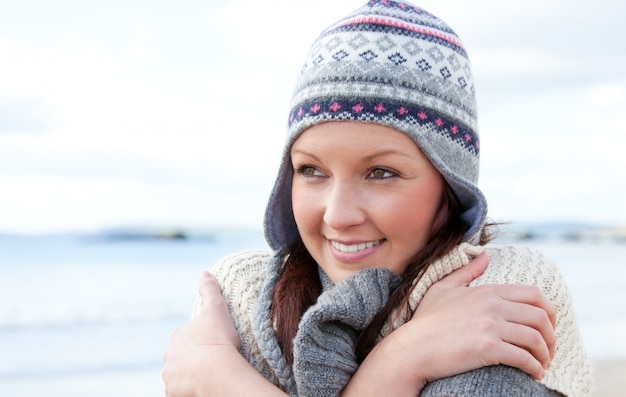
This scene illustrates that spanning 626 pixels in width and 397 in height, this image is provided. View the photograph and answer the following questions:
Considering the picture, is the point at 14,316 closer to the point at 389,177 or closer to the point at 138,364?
the point at 138,364

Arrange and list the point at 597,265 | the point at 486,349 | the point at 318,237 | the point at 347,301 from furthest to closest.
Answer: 1. the point at 597,265
2. the point at 318,237
3. the point at 347,301
4. the point at 486,349

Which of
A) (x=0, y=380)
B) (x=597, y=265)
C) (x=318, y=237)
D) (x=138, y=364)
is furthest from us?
(x=597, y=265)

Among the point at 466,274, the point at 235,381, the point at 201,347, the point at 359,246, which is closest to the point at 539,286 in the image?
the point at 466,274

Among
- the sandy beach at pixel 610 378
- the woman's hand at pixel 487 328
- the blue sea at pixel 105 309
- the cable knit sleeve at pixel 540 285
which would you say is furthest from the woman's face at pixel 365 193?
the sandy beach at pixel 610 378

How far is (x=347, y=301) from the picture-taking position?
206 centimetres

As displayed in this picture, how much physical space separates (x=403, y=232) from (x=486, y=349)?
0.46 meters

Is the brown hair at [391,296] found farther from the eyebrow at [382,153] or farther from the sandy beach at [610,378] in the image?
the sandy beach at [610,378]

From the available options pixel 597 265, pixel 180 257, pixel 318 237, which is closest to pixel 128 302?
pixel 180 257

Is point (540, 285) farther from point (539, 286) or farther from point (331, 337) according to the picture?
point (331, 337)

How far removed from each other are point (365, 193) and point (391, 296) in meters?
0.33

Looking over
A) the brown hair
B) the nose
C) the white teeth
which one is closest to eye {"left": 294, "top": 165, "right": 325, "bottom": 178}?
the nose

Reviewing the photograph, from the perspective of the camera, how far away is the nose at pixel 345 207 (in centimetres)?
208

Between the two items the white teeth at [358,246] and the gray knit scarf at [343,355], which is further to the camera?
the white teeth at [358,246]

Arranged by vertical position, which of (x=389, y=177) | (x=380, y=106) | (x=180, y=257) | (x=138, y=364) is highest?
(x=380, y=106)
